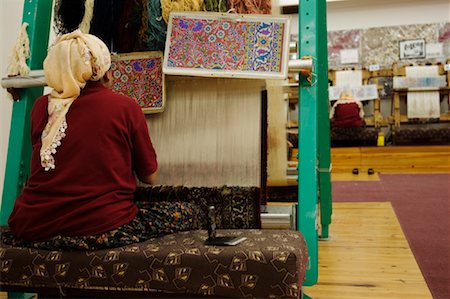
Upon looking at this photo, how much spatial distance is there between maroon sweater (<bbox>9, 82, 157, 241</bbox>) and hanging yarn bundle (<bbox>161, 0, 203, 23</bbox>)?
1.88 ft

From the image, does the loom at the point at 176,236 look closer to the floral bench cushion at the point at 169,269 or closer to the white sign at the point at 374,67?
the floral bench cushion at the point at 169,269

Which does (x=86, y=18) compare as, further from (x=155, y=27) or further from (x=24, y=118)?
(x=24, y=118)

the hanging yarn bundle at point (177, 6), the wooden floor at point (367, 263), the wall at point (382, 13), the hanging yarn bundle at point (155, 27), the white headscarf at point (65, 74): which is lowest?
the wooden floor at point (367, 263)

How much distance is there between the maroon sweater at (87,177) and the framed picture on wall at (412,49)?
6.53m

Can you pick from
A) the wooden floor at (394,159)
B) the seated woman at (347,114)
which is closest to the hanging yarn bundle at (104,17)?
the wooden floor at (394,159)

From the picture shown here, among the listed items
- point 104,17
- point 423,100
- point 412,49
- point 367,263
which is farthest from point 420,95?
point 104,17

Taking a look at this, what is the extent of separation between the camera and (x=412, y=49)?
23.2ft

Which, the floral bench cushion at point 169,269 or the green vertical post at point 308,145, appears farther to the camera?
the green vertical post at point 308,145

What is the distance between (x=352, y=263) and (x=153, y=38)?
1.34m

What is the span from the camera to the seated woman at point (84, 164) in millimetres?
1301

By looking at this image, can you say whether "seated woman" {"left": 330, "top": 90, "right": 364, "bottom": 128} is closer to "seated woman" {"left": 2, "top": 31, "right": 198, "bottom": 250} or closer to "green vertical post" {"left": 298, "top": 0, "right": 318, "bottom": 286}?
"green vertical post" {"left": 298, "top": 0, "right": 318, "bottom": 286}

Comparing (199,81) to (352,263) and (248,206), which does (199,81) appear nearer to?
(248,206)

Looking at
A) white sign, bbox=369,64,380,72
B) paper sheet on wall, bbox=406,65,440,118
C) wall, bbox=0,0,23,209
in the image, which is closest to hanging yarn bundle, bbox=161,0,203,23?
wall, bbox=0,0,23,209

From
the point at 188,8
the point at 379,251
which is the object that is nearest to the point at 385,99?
the point at 379,251
